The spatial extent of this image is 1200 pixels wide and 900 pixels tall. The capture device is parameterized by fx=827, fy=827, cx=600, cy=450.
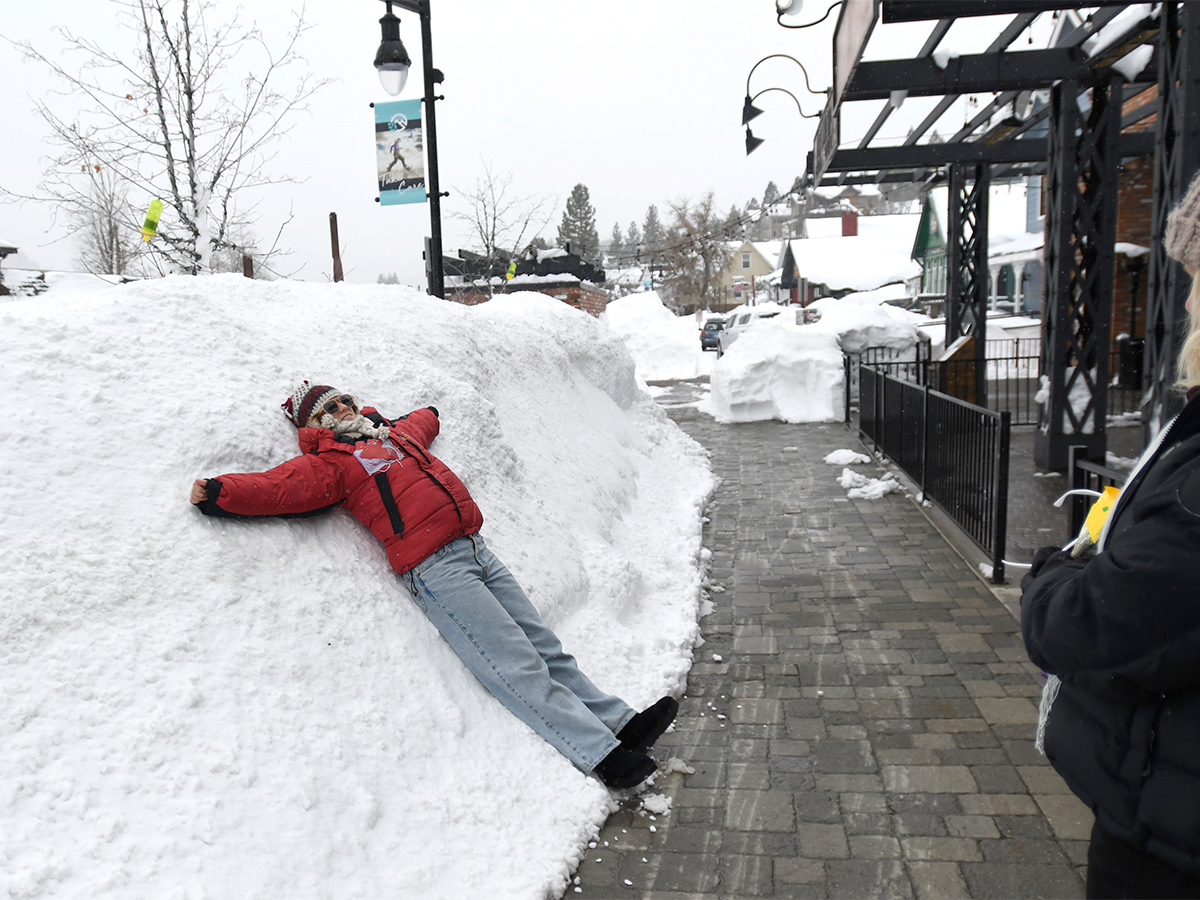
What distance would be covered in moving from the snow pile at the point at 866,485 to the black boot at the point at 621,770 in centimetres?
564

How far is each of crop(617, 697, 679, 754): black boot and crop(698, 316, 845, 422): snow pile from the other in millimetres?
10995

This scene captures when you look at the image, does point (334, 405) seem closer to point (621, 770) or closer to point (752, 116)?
point (621, 770)

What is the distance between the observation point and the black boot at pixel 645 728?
3561 millimetres

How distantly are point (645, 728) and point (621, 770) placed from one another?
0.92ft

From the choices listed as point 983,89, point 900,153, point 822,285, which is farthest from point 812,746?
point 822,285

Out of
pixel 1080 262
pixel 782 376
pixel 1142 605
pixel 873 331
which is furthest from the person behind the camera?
pixel 873 331

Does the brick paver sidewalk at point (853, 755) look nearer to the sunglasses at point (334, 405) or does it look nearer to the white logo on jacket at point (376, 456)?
the white logo on jacket at point (376, 456)

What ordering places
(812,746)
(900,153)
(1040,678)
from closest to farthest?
(812,746)
(1040,678)
(900,153)

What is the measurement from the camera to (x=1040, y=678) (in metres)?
4.24

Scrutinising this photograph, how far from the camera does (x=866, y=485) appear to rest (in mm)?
8766

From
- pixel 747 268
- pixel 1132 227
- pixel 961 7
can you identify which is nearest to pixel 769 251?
pixel 747 268

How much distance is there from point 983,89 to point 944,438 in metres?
3.42

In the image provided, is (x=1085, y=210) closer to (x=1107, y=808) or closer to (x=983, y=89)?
(x=983, y=89)

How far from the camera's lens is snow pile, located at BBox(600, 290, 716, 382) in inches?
1065
